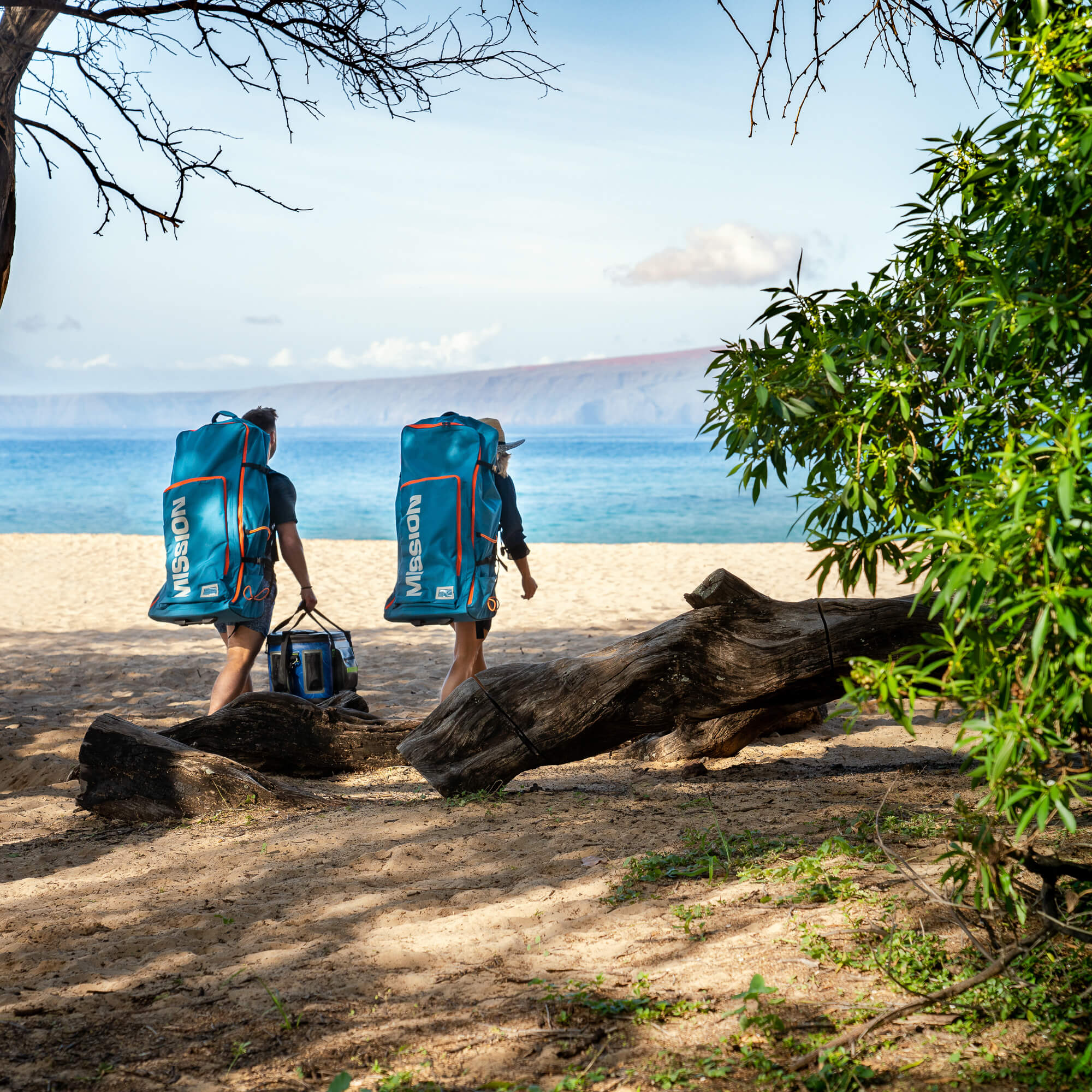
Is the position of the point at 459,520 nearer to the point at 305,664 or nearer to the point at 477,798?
the point at 305,664

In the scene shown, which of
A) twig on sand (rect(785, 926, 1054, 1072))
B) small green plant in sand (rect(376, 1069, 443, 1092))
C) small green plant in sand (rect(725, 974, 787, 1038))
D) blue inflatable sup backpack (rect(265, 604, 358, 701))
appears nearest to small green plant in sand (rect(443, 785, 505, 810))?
blue inflatable sup backpack (rect(265, 604, 358, 701))

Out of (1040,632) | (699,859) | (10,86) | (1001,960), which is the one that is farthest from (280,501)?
(1040,632)

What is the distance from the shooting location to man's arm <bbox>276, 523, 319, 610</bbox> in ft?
17.9

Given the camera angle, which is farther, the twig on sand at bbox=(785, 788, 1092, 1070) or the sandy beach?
the sandy beach

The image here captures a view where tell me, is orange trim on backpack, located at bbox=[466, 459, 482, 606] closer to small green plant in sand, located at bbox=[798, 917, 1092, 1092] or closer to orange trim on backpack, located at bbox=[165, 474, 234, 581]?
orange trim on backpack, located at bbox=[165, 474, 234, 581]

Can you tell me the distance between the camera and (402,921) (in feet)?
10.1

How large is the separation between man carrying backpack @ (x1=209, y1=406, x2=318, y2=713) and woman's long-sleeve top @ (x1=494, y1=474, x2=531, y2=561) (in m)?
1.18

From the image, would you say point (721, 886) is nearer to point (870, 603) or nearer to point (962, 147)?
point (870, 603)

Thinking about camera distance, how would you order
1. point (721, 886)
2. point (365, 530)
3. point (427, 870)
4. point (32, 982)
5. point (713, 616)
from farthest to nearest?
point (365, 530) < point (713, 616) < point (427, 870) < point (721, 886) < point (32, 982)

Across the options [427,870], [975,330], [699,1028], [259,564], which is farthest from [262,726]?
[975,330]

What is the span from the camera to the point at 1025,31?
2.22m

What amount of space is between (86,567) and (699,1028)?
1677 cm

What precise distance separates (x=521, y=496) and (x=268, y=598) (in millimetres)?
48558

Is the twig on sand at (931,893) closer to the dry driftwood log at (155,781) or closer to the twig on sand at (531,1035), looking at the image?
the twig on sand at (531,1035)
